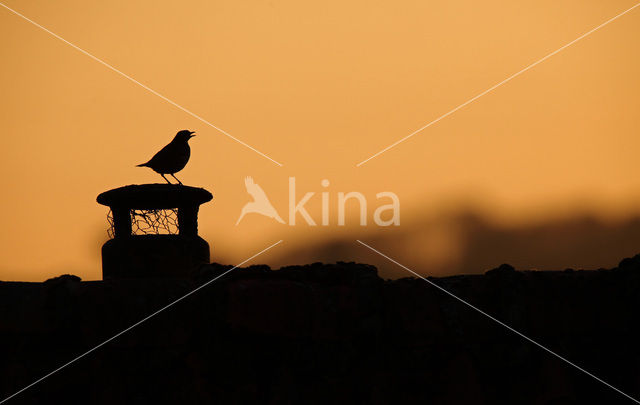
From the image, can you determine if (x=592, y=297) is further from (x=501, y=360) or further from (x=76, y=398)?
(x=76, y=398)

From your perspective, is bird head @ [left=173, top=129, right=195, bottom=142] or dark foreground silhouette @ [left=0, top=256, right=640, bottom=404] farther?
bird head @ [left=173, top=129, right=195, bottom=142]

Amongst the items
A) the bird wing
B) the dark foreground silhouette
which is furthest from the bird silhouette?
the dark foreground silhouette

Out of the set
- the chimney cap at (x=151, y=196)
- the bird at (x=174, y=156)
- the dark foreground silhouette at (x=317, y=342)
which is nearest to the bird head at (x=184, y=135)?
the bird at (x=174, y=156)

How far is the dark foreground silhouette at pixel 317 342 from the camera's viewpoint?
1376mm

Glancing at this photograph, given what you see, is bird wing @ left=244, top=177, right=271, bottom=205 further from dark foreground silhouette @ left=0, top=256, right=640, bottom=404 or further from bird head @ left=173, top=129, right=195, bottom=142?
dark foreground silhouette @ left=0, top=256, right=640, bottom=404

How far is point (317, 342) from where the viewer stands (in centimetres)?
A: 140

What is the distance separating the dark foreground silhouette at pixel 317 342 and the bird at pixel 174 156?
4.76 metres

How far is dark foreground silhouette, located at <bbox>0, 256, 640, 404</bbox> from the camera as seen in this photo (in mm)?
1376

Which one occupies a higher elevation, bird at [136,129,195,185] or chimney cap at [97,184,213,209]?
bird at [136,129,195,185]

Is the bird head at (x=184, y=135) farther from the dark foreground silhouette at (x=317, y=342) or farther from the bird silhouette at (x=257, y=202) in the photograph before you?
the dark foreground silhouette at (x=317, y=342)

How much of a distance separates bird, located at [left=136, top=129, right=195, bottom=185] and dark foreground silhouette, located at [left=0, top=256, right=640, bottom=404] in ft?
15.6

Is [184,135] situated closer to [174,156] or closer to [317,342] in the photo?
[174,156]

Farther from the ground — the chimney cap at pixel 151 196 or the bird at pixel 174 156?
the bird at pixel 174 156

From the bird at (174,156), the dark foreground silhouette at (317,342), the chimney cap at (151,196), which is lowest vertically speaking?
the dark foreground silhouette at (317,342)
